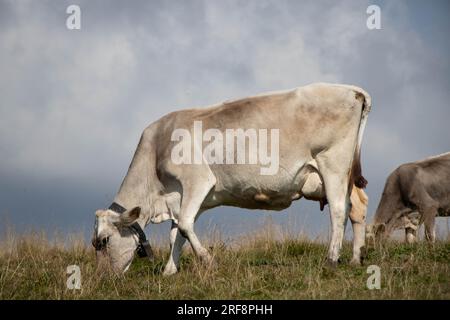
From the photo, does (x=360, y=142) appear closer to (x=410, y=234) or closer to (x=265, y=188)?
(x=265, y=188)

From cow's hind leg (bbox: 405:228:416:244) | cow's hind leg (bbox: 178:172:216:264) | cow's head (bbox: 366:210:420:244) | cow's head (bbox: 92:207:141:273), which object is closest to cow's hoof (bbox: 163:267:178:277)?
cow's head (bbox: 92:207:141:273)

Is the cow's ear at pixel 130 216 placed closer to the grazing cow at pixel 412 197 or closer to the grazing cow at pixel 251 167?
the grazing cow at pixel 251 167

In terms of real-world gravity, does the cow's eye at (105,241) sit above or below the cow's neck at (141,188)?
below

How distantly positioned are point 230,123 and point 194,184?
119cm

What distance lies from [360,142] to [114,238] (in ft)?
14.7

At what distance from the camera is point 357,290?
319 inches

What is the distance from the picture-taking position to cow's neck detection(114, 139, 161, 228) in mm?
10727

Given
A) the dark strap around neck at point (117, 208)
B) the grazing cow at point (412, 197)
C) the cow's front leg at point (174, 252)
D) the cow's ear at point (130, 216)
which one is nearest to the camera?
the cow's ear at point (130, 216)

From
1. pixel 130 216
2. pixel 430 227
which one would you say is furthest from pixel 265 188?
pixel 430 227

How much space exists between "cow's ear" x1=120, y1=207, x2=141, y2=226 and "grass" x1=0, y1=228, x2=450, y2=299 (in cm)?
89

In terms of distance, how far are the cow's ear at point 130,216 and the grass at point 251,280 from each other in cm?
89

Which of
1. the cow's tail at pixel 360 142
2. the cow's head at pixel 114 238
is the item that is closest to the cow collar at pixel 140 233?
the cow's head at pixel 114 238

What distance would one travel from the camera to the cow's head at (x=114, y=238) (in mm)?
10289

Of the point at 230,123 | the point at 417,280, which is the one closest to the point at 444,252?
the point at 417,280
